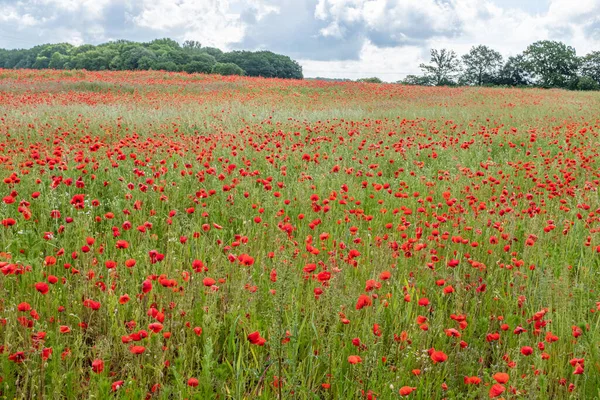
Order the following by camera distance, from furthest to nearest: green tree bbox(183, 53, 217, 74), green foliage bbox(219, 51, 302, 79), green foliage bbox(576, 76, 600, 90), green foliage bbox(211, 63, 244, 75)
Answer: green foliage bbox(219, 51, 302, 79) < green foliage bbox(576, 76, 600, 90) < green foliage bbox(211, 63, 244, 75) < green tree bbox(183, 53, 217, 74)

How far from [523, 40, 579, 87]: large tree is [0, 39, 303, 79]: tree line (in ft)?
89.1

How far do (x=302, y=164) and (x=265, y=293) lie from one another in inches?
155

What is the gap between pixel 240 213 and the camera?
4.71 m

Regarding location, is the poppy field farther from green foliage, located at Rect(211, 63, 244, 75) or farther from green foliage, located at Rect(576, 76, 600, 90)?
green foliage, located at Rect(576, 76, 600, 90)

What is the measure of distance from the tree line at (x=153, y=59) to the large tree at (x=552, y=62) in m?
27.1

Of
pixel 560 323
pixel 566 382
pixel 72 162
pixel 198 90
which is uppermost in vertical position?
pixel 198 90

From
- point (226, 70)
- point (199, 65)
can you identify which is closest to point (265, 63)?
point (226, 70)

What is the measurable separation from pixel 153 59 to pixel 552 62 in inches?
1640

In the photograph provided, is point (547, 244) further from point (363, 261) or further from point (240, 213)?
point (240, 213)

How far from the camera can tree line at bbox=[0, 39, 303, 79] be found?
140 ft

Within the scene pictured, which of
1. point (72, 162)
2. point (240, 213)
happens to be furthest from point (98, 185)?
point (240, 213)

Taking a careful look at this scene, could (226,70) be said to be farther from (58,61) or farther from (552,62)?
(552,62)

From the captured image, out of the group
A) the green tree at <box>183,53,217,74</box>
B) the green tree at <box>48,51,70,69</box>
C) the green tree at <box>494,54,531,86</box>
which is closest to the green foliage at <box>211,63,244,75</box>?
the green tree at <box>183,53,217,74</box>

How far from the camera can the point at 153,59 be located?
43.1m
